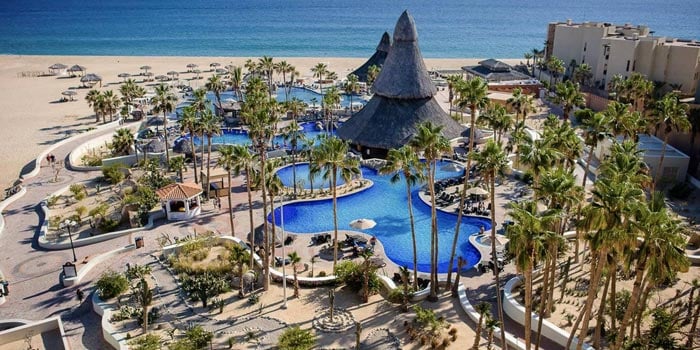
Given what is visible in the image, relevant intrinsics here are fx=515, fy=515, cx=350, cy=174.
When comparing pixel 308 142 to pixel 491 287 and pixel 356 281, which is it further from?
pixel 491 287

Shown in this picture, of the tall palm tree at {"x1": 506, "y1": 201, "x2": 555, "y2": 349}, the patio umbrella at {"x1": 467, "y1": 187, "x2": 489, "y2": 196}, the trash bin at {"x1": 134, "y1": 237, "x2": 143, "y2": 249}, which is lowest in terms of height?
the trash bin at {"x1": 134, "y1": 237, "x2": 143, "y2": 249}

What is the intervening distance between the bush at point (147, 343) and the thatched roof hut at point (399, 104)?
28934mm

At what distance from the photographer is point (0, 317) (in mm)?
25375

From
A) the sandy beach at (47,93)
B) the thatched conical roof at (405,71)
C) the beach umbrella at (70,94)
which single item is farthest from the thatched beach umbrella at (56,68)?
the thatched conical roof at (405,71)

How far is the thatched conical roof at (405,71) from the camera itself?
49062mm

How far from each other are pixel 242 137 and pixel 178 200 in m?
22.4

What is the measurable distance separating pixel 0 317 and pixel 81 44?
147m

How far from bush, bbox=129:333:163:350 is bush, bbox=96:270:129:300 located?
4141 mm

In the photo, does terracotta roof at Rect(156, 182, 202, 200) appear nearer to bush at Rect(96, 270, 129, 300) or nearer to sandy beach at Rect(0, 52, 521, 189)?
bush at Rect(96, 270, 129, 300)

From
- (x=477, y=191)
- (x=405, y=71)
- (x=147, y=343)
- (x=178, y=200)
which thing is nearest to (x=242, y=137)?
(x=405, y=71)

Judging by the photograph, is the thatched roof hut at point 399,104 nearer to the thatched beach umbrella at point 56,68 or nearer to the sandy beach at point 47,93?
the sandy beach at point 47,93

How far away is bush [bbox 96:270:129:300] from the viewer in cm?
2608

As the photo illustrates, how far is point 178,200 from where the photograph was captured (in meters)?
35.9

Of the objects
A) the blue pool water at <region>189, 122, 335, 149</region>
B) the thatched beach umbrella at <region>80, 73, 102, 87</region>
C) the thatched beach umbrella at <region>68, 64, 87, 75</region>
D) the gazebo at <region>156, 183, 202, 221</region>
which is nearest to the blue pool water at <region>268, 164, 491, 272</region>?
the gazebo at <region>156, 183, 202, 221</region>
